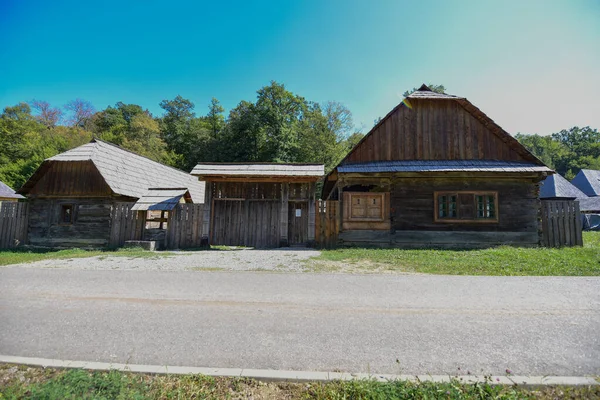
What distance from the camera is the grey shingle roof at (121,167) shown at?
15648mm

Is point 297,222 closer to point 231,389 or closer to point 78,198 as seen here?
point 78,198

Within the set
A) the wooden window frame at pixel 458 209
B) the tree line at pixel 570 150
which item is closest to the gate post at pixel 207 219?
the wooden window frame at pixel 458 209

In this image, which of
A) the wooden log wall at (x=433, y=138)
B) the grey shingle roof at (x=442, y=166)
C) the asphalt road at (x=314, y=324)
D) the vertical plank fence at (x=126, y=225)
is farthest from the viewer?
the wooden log wall at (x=433, y=138)

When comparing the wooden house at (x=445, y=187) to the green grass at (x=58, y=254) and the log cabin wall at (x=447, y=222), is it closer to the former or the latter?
the log cabin wall at (x=447, y=222)

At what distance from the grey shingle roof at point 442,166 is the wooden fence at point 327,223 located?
6.40 feet

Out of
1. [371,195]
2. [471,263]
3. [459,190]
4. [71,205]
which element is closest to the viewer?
[471,263]

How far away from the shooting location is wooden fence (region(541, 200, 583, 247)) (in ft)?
42.4

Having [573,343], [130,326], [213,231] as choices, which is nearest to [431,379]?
[573,343]

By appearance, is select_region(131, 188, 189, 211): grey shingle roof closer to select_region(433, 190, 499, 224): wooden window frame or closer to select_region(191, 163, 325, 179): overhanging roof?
select_region(191, 163, 325, 179): overhanging roof

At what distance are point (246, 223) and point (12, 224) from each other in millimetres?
12866

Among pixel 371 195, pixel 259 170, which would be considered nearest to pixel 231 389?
pixel 371 195

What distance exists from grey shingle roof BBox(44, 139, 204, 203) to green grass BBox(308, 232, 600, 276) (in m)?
12.7

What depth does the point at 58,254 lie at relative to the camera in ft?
40.4

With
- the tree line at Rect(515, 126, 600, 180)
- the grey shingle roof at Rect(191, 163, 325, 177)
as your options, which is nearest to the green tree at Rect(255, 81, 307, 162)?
the grey shingle roof at Rect(191, 163, 325, 177)
